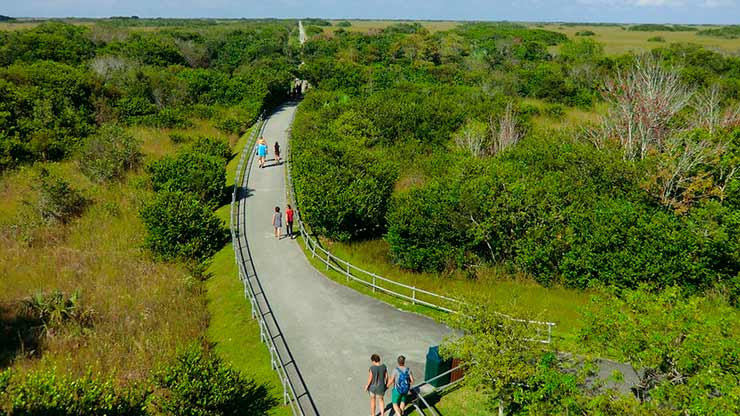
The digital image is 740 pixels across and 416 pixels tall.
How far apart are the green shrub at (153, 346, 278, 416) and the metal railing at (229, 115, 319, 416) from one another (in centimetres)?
73

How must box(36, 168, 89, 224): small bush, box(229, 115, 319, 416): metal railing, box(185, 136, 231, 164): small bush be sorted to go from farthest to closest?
box(185, 136, 231, 164): small bush → box(36, 168, 89, 224): small bush → box(229, 115, 319, 416): metal railing

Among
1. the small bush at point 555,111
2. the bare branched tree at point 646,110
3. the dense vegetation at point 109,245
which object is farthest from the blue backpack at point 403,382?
the small bush at point 555,111

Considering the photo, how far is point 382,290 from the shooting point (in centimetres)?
1797

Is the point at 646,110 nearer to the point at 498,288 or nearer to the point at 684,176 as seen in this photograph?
the point at 684,176

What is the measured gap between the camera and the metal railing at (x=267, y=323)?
12.2 m

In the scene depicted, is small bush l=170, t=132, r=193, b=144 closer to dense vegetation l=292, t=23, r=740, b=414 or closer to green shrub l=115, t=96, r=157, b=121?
green shrub l=115, t=96, r=157, b=121

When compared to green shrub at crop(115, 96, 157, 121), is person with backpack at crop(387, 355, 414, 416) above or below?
below

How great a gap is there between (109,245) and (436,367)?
686 inches

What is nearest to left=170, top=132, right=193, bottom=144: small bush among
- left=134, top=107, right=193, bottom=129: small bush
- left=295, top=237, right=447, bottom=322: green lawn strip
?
left=134, top=107, right=193, bottom=129: small bush

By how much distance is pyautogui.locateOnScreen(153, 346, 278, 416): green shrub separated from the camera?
35.9 feet

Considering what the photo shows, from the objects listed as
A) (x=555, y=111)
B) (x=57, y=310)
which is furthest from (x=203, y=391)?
(x=555, y=111)

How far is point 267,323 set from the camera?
52.3 feet

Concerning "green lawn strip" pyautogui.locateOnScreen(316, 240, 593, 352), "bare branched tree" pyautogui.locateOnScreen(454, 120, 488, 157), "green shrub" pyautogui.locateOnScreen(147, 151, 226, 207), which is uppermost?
"bare branched tree" pyautogui.locateOnScreen(454, 120, 488, 157)

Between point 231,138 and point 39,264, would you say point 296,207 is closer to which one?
point 39,264
